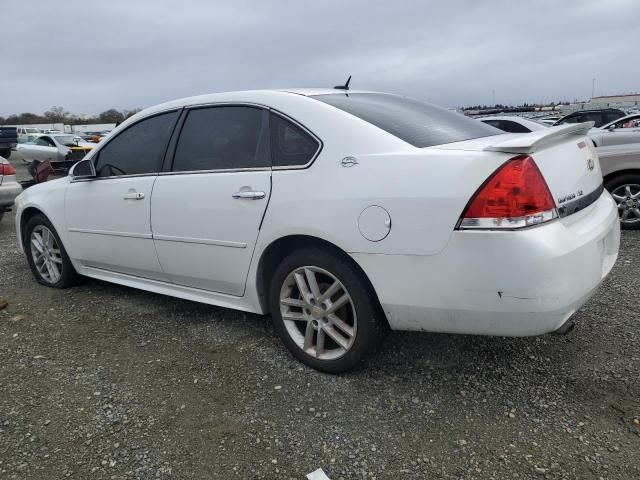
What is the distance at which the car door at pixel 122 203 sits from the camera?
3.56 metres

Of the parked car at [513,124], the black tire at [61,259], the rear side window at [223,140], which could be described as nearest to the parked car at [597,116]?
the parked car at [513,124]

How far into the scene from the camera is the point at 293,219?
270 centimetres

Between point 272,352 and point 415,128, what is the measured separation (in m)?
1.60

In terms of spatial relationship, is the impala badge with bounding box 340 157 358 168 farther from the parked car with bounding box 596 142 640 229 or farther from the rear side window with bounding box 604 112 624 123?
the rear side window with bounding box 604 112 624 123

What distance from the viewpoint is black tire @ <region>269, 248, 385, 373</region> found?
2576 millimetres

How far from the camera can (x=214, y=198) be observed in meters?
3.06

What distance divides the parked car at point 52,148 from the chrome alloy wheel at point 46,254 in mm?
16725

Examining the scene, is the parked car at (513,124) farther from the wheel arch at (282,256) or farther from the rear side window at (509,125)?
the wheel arch at (282,256)

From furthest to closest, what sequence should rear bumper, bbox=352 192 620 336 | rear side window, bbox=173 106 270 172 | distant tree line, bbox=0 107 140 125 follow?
distant tree line, bbox=0 107 140 125 → rear side window, bbox=173 106 270 172 → rear bumper, bbox=352 192 620 336

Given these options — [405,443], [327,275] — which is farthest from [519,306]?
A: [327,275]

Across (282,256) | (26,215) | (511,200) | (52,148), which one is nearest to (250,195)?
(282,256)

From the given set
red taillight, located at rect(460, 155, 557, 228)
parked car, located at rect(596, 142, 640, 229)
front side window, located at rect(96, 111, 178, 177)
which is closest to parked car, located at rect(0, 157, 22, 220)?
front side window, located at rect(96, 111, 178, 177)

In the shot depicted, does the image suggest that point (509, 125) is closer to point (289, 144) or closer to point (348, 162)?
point (289, 144)

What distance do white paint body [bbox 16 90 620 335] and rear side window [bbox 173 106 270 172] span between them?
84mm
